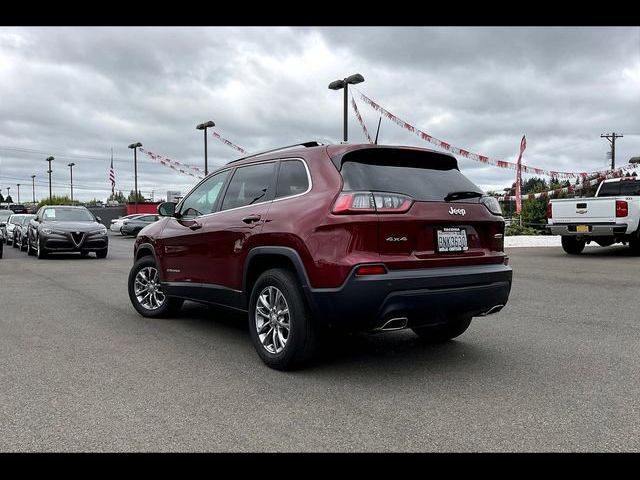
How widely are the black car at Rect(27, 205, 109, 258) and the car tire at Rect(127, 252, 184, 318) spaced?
10359mm

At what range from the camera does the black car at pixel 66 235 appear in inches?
642

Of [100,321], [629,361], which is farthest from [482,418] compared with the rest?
[100,321]

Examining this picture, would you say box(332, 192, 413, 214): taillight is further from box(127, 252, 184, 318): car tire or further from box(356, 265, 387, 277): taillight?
box(127, 252, 184, 318): car tire

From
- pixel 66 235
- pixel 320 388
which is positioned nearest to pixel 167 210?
pixel 320 388

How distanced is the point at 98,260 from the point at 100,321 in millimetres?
10649

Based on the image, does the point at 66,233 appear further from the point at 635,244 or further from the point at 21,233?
the point at 635,244

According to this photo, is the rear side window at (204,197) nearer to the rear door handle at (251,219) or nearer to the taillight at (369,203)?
the rear door handle at (251,219)

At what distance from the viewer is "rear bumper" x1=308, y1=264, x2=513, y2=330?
4.00 meters

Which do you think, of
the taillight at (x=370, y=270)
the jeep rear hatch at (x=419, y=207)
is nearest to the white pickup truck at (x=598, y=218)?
the jeep rear hatch at (x=419, y=207)

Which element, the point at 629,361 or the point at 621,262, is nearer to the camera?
the point at 629,361

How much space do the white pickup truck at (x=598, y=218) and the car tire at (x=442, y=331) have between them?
36.3ft

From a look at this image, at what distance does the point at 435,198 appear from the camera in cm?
445

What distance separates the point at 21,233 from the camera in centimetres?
2059

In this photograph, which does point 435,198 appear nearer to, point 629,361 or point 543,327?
point 629,361
